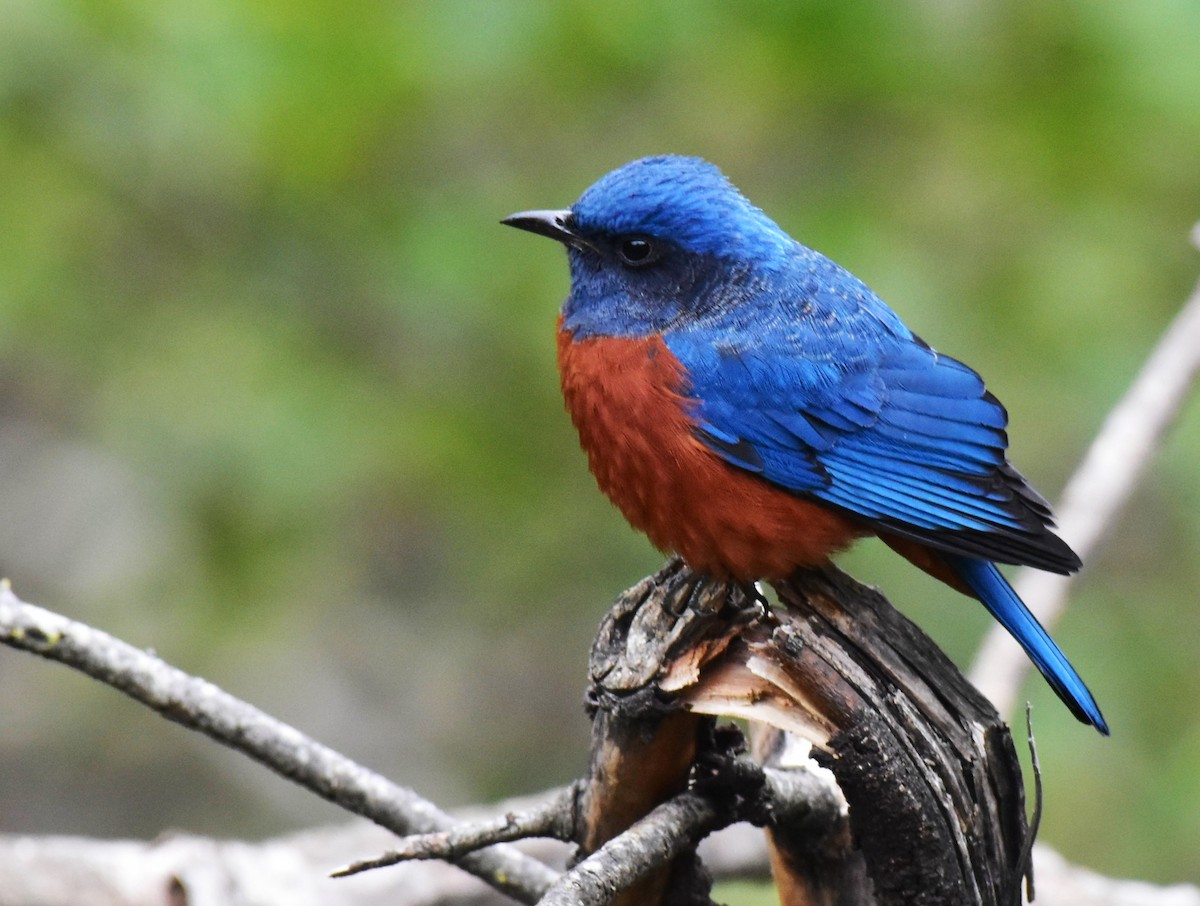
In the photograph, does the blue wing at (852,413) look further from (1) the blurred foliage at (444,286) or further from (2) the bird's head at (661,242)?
(1) the blurred foliage at (444,286)

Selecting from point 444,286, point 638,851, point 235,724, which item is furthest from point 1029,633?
point 444,286

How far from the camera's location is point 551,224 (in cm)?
410

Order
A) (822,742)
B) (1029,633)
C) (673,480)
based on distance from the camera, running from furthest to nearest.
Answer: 1. (673,480)
2. (1029,633)
3. (822,742)

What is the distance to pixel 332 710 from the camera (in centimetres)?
695

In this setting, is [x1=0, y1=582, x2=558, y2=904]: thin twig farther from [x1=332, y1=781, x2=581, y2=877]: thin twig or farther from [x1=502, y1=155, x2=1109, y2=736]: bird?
[x1=502, y1=155, x2=1109, y2=736]: bird

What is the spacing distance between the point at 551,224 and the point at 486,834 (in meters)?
1.99

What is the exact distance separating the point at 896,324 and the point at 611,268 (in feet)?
2.68

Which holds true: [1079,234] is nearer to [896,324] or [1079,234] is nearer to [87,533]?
[896,324]

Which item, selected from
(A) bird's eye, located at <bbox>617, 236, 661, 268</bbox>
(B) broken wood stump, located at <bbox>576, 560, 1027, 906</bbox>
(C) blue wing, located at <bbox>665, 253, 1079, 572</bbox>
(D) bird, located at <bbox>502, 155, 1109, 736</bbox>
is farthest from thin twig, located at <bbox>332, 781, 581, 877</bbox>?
(A) bird's eye, located at <bbox>617, 236, 661, 268</bbox>

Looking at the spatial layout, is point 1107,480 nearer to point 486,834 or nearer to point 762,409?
point 762,409

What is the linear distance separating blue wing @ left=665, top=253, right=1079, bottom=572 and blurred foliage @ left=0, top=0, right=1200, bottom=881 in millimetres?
1570

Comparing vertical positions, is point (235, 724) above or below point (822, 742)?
above

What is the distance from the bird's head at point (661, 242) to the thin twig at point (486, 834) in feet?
4.92

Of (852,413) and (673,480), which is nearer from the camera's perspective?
(673,480)
